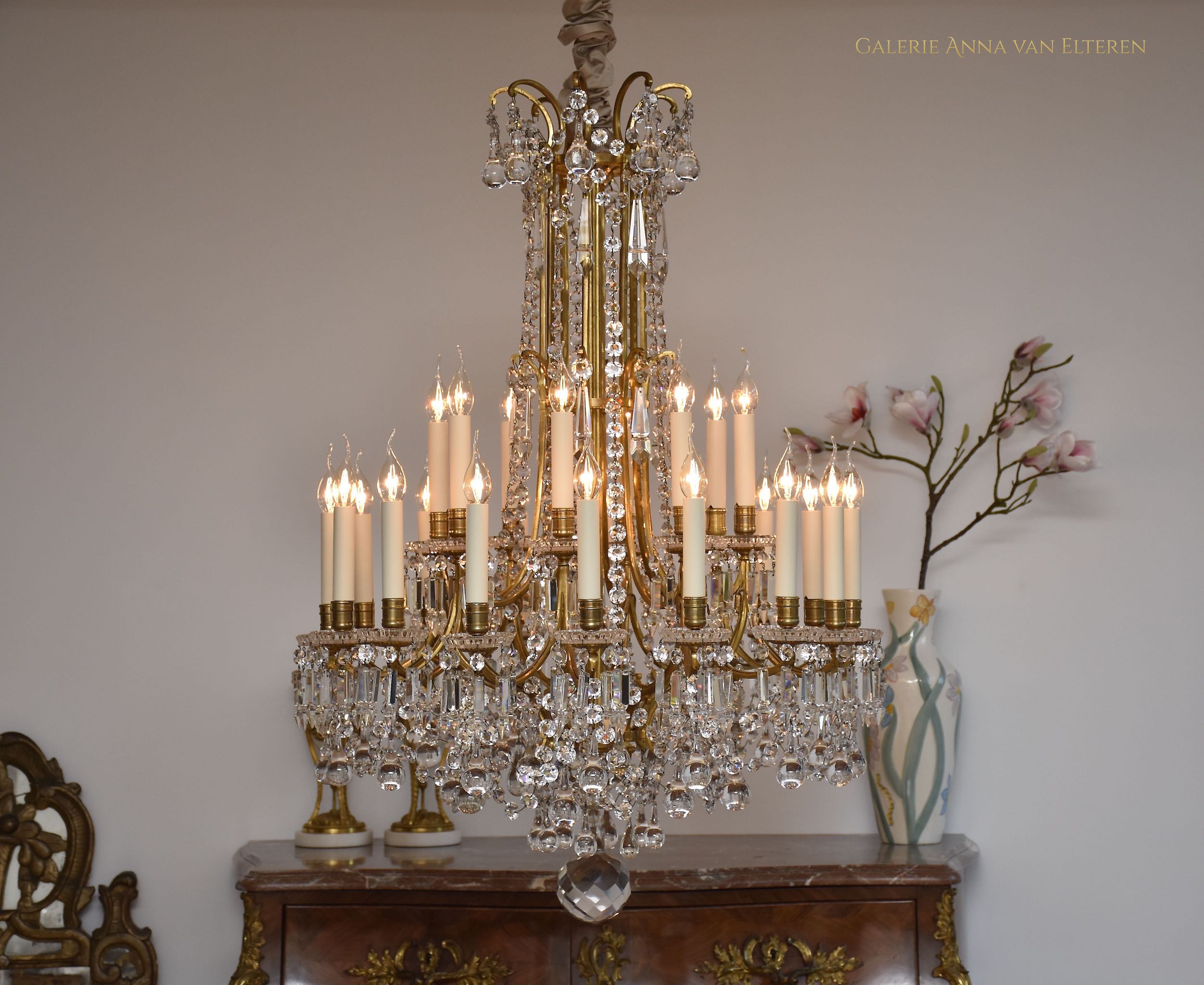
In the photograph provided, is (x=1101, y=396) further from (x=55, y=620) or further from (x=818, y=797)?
(x=55, y=620)

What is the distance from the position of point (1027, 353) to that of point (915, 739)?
31.7 inches

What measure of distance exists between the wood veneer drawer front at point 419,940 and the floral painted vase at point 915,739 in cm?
64

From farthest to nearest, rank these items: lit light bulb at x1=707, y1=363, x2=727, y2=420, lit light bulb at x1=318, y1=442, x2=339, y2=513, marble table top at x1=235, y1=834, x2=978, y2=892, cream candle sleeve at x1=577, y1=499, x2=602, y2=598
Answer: marble table top at x1=235, y1=834, x2=978, y2=892 < lit light bulb at x1=707, y1=363, x2=727, y2=420 < lit light bulb at x1=318, y1=442, x2=339, y2=513 < cream candle sleeve at x1=577, y1=499, x2=602, y2=598

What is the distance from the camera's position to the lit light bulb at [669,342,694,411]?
4.48ft

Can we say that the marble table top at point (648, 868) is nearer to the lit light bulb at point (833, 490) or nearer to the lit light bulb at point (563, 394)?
the lit light bulb at point (833, 490)

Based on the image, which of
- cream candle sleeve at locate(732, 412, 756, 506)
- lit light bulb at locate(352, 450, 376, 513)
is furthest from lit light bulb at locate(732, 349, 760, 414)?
lit light bulb at locate(352, 450, 376, 513)

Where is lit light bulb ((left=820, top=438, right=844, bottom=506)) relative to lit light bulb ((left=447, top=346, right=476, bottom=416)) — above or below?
below

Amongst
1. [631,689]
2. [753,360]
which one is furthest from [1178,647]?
[631,689]

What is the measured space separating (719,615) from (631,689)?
7.6 inches

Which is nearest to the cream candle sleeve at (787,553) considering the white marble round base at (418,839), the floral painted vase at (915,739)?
the floral painted vase at (915,739)

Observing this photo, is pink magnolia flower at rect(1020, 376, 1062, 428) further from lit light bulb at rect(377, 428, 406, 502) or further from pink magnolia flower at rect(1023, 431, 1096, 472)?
lit light bulb at rect(377, 428, 406, 502)

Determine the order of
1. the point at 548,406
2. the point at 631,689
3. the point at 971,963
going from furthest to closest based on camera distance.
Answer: the point at 971,963 < the point at 548,406 < the point at 631,689

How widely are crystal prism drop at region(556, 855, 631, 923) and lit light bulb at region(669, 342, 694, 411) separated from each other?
20.5 inches

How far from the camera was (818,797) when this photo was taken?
232cm
